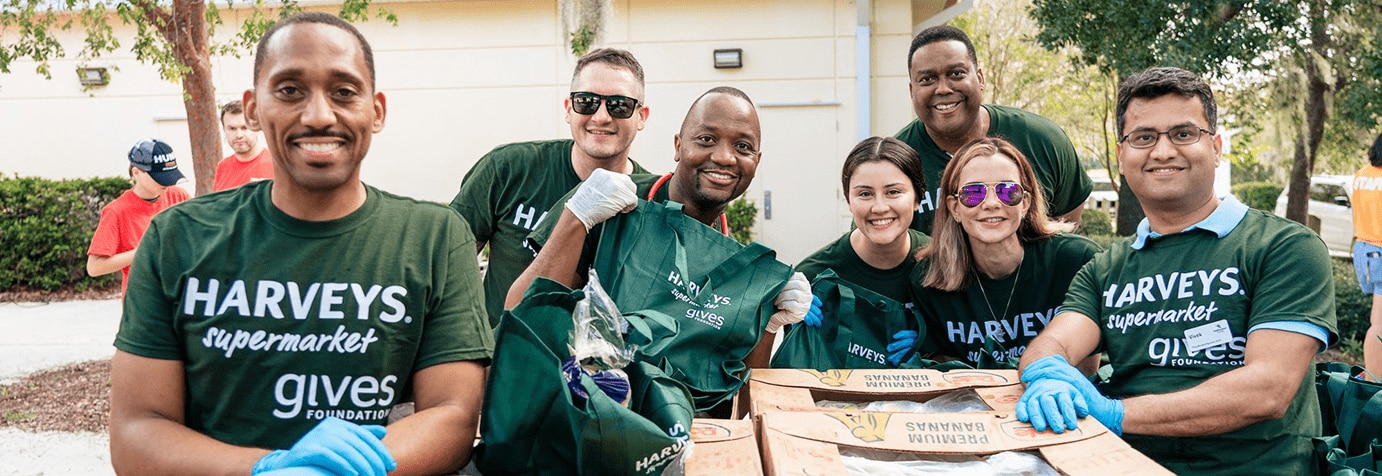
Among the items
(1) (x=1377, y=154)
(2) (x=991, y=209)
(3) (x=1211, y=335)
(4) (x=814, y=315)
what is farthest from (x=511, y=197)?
(1) (x=1377, y=154)

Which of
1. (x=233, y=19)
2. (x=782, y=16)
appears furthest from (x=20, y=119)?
(x=782, y=16)

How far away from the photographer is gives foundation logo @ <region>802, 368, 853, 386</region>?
2705 millimetres

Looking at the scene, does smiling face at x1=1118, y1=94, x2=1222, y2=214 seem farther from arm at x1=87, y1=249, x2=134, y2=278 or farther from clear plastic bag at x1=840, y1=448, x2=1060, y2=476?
arm at x1=87, y1=249, x2=134, y2=278

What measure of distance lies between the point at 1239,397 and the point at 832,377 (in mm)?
996

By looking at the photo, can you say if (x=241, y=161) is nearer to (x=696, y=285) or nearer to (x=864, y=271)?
(x=864, y=271)

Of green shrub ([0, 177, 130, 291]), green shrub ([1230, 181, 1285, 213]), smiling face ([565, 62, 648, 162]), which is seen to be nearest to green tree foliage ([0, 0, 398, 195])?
smiling face ([565, 62, 648, 162])

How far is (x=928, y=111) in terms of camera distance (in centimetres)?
408

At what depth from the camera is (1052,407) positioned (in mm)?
2271

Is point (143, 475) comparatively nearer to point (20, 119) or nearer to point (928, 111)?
point (928, 111)

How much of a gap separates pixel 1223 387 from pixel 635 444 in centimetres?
155

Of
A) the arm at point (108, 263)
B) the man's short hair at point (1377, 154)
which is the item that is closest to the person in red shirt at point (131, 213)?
the arm at point (108, 263)

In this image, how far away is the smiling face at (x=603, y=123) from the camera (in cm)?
358

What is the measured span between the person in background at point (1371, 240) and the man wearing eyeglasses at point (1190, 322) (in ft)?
14.2

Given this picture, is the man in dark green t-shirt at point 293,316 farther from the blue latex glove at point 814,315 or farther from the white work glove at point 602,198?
the blue latex glove at point 814,315
